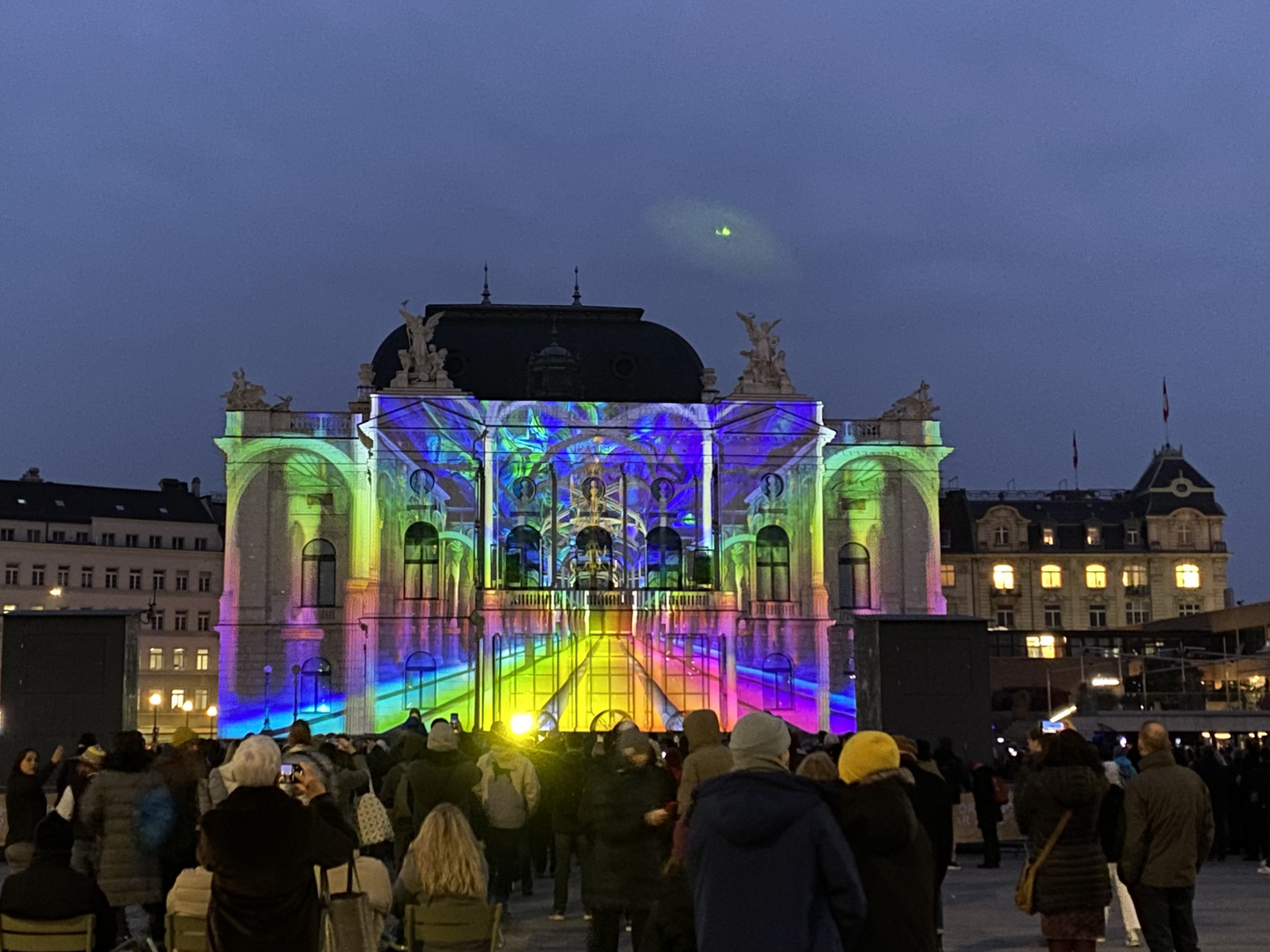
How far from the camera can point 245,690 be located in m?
51.7

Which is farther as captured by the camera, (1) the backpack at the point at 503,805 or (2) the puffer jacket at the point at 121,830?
(1) the backpack at the point at 503,805

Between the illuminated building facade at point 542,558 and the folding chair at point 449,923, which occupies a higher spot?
the illuminated building facade at point 542,558

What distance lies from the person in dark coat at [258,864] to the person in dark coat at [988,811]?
14.1m

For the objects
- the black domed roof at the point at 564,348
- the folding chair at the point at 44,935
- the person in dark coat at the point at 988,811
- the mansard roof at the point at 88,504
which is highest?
the black domed roof at the point at 564,348

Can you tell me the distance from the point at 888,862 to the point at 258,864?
3.02 meters

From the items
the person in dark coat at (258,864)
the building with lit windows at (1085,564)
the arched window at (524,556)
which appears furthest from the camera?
the building with lit windows at (1085,564)

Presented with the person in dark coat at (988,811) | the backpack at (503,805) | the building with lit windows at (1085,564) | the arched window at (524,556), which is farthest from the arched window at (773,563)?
the backpack at (503,805)

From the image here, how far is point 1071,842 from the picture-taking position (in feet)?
33.0

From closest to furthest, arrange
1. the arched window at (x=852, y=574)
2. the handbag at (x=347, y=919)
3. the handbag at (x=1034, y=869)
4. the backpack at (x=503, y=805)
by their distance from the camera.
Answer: the handbag at (x=347, y=919) < the handbag at (x=1034, y=869) < the backpack at (x=503, y=805) < the arched window at (x=852, y=574)

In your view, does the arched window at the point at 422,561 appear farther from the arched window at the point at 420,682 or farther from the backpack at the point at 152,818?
the backpack at the point at 152,818

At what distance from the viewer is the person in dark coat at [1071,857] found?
997 cm

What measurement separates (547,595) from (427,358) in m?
8.96

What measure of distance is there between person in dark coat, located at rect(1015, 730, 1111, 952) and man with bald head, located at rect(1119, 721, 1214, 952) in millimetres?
1206

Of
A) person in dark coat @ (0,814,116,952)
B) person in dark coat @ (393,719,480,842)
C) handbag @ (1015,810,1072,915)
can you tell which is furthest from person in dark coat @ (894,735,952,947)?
person in dark coat @ (0,814,116,952)
